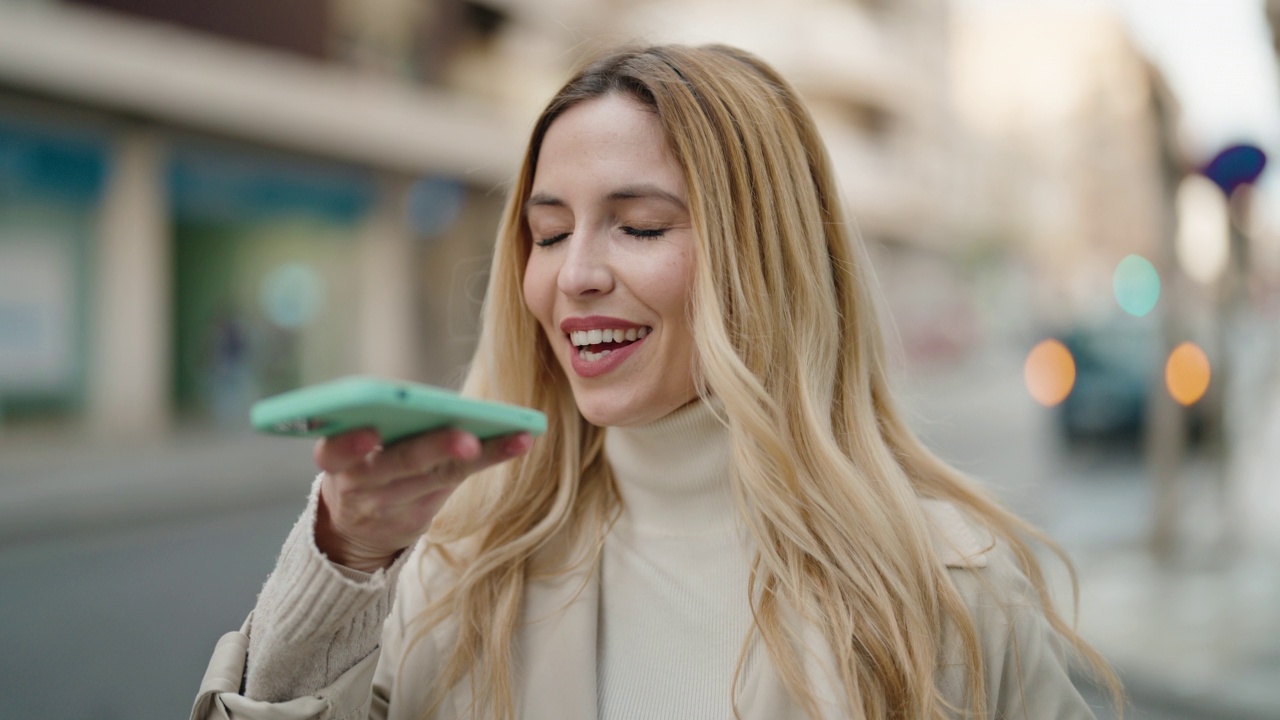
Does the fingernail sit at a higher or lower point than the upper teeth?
lower

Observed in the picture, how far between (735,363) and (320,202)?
15794 millimetres

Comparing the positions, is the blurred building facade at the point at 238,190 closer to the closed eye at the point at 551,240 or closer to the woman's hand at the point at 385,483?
the closed eye at the point at 551,240

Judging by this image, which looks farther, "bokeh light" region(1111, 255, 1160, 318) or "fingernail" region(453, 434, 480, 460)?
"bokeh light" region(1111, 255, 1160, 318)

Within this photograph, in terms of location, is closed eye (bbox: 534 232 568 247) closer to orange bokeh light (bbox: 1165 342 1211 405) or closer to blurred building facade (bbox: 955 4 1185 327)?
orange bokeh light (bbox: 1165 342 1211 405)

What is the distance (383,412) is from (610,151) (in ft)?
2.99

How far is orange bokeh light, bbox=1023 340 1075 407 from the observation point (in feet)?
41.2


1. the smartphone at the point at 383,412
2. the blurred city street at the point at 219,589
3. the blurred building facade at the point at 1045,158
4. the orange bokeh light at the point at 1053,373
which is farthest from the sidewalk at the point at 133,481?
the blurred building facade at the point at 1045,158

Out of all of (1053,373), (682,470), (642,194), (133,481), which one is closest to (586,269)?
(642,194)

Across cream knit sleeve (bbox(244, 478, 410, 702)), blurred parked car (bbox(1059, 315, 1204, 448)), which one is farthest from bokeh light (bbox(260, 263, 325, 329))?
cream knit sleeve (bbox(244, 478, 410, 702))

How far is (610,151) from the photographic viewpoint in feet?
6.10

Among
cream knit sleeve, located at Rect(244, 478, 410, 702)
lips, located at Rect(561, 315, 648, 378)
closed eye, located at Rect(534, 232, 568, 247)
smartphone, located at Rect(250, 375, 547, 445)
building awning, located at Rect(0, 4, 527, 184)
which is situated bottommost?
cream knit sleeve, located at Rect(244, 478, 410, 702)

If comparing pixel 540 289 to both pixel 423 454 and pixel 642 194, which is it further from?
pixel 423 454

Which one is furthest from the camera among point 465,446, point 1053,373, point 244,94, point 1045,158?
point 1045,158

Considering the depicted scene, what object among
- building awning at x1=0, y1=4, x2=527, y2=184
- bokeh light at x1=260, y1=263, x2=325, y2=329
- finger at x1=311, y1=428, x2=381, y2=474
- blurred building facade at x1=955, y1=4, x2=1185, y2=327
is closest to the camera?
finger at x1=311, y1=428, x2=381, y2=474
